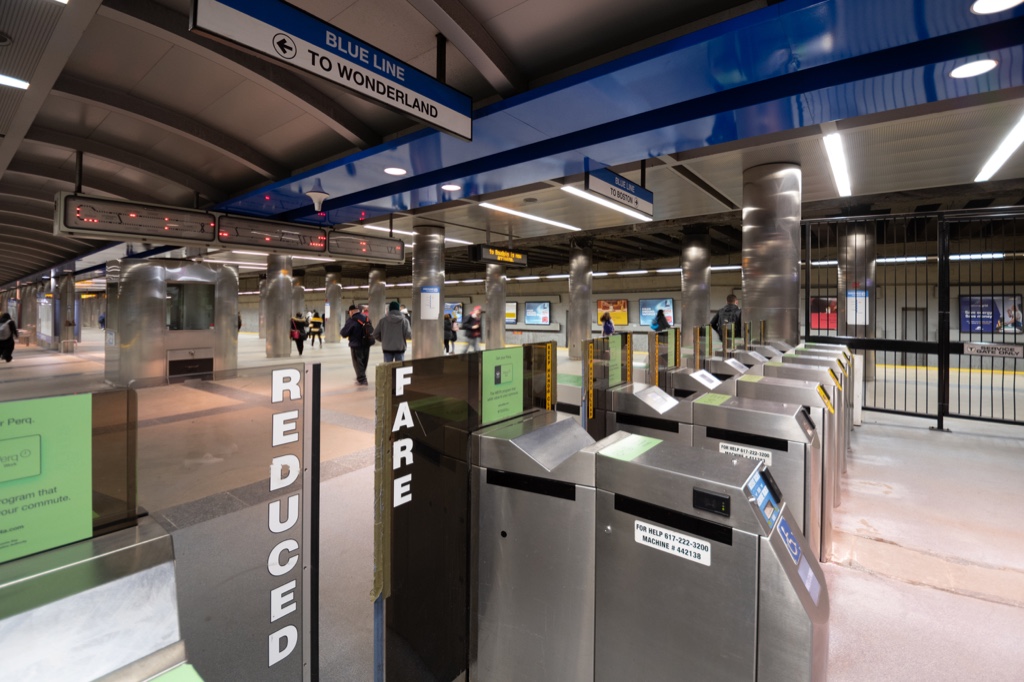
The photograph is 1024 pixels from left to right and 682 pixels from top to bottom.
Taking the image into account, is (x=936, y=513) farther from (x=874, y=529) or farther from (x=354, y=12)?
(x=354, y=12)

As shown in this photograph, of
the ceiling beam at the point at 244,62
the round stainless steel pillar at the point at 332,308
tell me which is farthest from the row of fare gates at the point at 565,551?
the round stainless steel pillar at the point at 332,308

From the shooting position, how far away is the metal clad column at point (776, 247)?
612cm

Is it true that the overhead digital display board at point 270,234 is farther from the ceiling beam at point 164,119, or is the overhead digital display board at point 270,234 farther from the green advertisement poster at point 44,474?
the green advertisement poster at point 44,474

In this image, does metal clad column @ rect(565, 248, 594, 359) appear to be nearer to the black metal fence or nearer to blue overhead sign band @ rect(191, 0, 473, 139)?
the black metal fence

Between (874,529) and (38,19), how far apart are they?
5977 millimetres

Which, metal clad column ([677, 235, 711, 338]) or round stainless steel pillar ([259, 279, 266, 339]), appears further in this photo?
round stainless steel pillar ([259, 279, 266, 339])

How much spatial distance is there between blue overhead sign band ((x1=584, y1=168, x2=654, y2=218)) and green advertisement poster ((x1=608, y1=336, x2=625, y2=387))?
2.89m

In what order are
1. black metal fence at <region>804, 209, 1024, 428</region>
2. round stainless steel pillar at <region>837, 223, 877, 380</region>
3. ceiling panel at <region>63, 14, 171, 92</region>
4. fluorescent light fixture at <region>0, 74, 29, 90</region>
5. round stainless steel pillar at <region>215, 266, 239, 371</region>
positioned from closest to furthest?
fluorescent light fixture at <region>0, 74, 29, 90</region>
ceiling panel at <region>63, 14, 171, 92</region>
black metal fence at <region>804, 209, 1024, 428</region>
round stainless steel pillar at <region>837, 223, 877, 380</region>
round stainless steel pillar at <region>215, 266, 239, 371</region>

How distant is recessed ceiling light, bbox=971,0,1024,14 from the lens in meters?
2.76

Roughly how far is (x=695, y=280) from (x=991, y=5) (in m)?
10.3

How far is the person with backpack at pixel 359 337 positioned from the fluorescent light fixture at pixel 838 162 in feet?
24.0

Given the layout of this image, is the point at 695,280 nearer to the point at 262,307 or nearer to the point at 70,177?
the point at 70,177

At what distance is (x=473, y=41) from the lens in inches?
142

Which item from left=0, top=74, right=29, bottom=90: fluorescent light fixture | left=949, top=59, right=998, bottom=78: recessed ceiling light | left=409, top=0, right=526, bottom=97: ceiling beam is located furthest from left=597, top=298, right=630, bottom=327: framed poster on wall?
left=0, top=74, right=29, bottom=90: fluorescent light fixture
